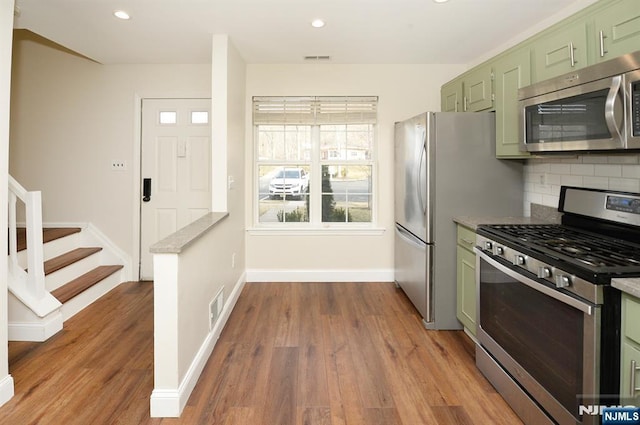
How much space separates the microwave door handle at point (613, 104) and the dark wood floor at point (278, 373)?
1.50m

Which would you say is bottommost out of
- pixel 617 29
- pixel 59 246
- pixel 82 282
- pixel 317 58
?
pixel 82 282

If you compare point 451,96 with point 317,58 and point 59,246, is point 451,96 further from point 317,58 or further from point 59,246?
point 59,246

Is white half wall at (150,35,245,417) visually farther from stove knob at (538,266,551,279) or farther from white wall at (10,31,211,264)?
stove knob at (538,266,551,279)

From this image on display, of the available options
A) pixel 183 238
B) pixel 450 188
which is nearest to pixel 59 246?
pixel 183 238

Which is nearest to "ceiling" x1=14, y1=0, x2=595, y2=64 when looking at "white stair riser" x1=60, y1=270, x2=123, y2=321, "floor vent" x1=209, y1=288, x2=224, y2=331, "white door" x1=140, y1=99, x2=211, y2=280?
"white door" x1=140, y1=99, x2=211, y2=280

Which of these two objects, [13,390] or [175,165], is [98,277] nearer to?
[175,165]

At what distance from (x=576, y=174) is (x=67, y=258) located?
4.47 metres

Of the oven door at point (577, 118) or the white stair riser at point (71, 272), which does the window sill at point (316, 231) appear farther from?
the oven door at point (577, 118)

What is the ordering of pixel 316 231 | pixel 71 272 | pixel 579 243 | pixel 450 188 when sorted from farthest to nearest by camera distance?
1. pixel 316 231
2. pixel 71 272
3. pixel 450 188
4. pixel 579 243

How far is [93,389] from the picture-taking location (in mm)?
2168

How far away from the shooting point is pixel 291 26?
3.03 meters

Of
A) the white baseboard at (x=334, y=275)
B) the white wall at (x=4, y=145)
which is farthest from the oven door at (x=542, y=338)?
the white wall at (x=4, y=145)

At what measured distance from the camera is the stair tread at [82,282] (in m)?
3.23

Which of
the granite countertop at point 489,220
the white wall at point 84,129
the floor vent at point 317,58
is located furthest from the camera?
the white wall at point 84,129
